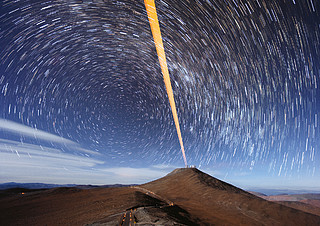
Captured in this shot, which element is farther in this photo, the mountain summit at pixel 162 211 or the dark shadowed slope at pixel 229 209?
the dark shadowed slope at pixel 229 209

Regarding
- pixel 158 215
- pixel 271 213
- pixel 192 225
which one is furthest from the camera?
pixel 271 213

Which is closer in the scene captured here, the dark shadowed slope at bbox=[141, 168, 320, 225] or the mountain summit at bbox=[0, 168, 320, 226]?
the mountain summit at bbox=[0, 168, 320, 226]

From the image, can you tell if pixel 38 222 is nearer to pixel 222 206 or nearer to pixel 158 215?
pixel 158 215

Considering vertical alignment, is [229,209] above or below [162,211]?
below

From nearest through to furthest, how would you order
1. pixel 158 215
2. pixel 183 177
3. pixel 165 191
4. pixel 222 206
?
pixel 158 215
pixel 222 206
pixel 165 191
pixel 183 177

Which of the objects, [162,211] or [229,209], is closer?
[162,211]

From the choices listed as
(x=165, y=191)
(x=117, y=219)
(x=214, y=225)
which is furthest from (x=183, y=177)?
(x=117, y=219)

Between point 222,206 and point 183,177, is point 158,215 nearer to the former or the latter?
point 222,206

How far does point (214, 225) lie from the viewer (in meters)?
24.1

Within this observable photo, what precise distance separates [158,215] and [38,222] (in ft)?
55.6

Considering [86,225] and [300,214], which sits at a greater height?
[86,225]

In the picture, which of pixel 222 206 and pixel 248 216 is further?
pixel 222 206

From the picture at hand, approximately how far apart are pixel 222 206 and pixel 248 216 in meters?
7.21

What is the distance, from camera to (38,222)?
2438cm
